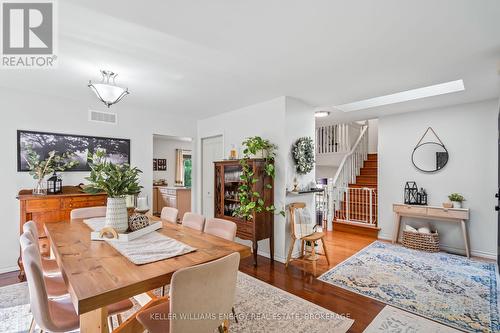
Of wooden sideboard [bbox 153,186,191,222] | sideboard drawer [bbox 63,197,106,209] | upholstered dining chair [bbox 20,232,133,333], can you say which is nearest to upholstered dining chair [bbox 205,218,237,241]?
upholstered dining chair [bbox 20,232,133,333]

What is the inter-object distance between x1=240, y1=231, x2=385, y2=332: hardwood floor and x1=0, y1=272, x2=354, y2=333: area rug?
12 centimetres

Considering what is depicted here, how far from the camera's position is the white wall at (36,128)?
10.9 ft

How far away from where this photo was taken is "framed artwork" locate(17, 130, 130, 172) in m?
3.41

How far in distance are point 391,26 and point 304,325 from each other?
2618 mm

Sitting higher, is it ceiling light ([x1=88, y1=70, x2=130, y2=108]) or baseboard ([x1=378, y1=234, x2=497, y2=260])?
ceiling light ([x1=88, y1=70, x2=130, y2=108])

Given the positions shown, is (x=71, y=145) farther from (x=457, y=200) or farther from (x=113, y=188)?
(x=457, y=200)

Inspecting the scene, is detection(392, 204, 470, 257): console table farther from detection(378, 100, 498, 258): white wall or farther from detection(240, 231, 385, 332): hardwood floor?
detection(240, 231, 385, 332): hardwood floor

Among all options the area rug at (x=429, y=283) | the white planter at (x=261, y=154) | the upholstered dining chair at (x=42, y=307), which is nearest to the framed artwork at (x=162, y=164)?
the white planter at (x=261, y=154)

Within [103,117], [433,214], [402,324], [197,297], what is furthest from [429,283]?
[103,117]

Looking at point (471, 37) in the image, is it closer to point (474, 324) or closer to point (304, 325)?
point (474, 324)

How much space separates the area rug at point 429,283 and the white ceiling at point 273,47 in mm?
2506

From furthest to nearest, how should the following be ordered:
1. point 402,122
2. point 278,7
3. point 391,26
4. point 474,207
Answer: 1. point 402,122
2. point 474,207
3. point 391,26
4. point 278,7

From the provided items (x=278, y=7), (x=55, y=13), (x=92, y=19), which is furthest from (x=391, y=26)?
(x=55, y=13)

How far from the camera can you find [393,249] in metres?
4.14
